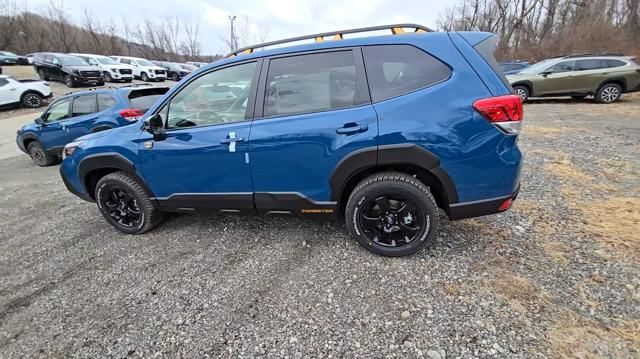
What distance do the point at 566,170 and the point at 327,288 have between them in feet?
13.9

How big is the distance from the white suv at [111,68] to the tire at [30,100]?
22.7 ft

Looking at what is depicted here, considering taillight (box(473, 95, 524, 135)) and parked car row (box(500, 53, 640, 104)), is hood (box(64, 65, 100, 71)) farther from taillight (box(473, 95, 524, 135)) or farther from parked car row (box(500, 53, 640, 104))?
taillight (box(473, 95, 524, 135))

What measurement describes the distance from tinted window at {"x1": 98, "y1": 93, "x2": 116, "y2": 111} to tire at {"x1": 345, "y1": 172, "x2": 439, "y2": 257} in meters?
6.12

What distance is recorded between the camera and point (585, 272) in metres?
2.51

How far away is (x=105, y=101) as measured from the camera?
6.70 m

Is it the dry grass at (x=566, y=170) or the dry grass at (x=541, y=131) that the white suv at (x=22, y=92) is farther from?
the dry grass at (x=566, y=170)

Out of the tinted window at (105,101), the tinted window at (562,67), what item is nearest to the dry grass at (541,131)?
the tinted window at (562,67)

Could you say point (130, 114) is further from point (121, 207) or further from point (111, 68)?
point (111, 68)

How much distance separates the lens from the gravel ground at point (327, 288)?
6.75 ft

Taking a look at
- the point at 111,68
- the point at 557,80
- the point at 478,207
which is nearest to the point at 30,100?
the point at 111,68

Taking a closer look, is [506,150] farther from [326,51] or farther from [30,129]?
[30,129]

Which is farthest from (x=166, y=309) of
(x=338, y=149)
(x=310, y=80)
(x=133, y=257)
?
(x=310, y=80)

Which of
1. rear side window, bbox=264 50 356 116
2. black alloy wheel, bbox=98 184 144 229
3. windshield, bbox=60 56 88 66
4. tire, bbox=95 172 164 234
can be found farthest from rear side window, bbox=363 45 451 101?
windshield, bbox=60 56 88 66

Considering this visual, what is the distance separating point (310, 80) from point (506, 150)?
5.30 feet
